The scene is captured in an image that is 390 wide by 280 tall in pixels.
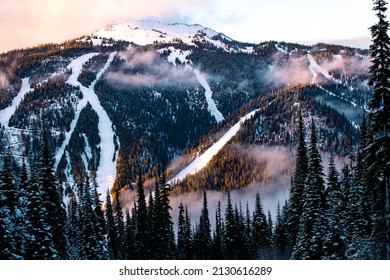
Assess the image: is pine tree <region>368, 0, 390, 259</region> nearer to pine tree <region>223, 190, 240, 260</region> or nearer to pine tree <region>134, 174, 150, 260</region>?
pine tree <region>134, 174, 150, 260</region>

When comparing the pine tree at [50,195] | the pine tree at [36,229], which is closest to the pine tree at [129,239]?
the pine tree at [50,195]

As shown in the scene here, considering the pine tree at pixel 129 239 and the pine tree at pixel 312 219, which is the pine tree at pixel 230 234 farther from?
the pine tree at pixel 312 219

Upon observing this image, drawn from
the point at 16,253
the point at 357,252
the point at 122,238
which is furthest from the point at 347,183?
the point at 122,238

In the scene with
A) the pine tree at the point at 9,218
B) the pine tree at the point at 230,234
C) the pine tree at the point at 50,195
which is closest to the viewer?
the pine tree at the point at 9,218

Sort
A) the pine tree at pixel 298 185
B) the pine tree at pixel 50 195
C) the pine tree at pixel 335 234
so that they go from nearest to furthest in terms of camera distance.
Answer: the pine tree at pixel 335 234
the pine tree at pixel 50 195
the pine tree at pixel 298 185

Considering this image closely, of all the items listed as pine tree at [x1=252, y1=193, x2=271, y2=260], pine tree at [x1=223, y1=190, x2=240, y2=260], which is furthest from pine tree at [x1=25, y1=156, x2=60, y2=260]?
pine tree at [x1=252, y1=193, x2=271, y2=260]

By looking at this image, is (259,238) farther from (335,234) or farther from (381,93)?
(381,93)

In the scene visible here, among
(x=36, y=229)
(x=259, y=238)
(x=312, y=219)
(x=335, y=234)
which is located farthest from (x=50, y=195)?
(x=259, y=238)
